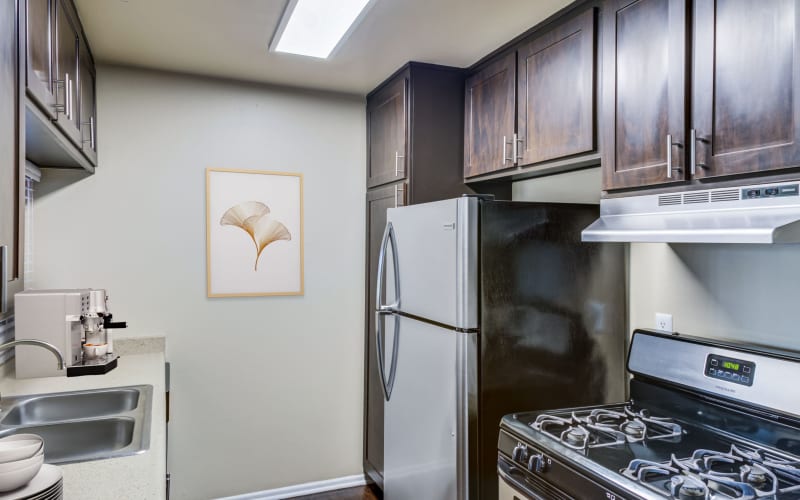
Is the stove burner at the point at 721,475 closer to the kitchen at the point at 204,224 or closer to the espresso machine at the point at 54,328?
Answer: the kitchen at the point at 204,224

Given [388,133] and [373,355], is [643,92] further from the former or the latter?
[373,355]

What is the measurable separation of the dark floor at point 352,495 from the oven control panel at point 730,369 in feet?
6.97

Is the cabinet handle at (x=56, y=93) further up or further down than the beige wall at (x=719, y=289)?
further up

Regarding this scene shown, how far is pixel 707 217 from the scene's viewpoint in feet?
4.72

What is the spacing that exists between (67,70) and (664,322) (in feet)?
7.99

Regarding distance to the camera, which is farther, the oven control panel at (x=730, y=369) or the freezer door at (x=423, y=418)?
the freezer door at (x=423, y=418)

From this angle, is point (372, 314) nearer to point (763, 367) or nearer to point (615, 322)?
point (615, 322)

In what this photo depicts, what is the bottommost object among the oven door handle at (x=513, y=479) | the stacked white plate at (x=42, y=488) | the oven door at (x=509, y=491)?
the oven door at (x=509, y=491)

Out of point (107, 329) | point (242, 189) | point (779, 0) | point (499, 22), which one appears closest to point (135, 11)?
point (242, 189)

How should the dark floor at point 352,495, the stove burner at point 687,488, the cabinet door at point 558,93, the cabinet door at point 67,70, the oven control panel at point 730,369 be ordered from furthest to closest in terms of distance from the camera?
the dark floor at point 352,495 → the cabinet door at point 558,93 → the cabinet door at point 67,70 → the oven control panel at point 730,369 → the stove burner at point 687,488

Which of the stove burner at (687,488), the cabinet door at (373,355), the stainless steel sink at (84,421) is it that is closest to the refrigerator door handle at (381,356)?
the cabinet door at (373,355)

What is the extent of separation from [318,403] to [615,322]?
1882mm

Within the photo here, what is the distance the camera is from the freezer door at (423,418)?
2010 mm

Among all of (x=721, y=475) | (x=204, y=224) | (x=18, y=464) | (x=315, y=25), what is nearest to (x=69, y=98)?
(x=315, y=25)
